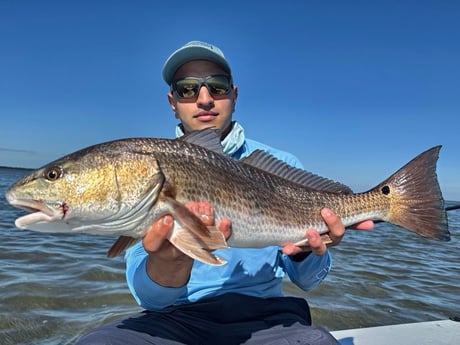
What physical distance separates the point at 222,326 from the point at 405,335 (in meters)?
2.25

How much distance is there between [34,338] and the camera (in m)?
4.90

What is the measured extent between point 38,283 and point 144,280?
4.43 meters

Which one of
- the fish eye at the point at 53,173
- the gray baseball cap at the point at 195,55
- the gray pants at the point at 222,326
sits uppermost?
the gray baseball cap at the point at 195,55

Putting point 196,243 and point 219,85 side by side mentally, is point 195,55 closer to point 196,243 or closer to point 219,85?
point 219,85

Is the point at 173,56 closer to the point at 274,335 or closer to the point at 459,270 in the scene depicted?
the point at 274,335

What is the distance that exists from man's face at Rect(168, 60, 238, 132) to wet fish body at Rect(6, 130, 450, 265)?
81cm

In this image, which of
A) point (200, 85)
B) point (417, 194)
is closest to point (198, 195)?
point (200, 85)

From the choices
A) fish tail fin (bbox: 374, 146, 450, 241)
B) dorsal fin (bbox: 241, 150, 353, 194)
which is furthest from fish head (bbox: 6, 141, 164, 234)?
fish tail fin (bbox: 374, 146, 450, 241)

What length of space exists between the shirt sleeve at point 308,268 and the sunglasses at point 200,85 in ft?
5.03

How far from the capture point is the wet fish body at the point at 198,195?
238 centimetres

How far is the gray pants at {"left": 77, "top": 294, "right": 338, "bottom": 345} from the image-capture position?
2.80 m

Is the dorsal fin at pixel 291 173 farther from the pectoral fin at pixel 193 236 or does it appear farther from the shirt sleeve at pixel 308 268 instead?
the pectoral fin at pixel 193 236

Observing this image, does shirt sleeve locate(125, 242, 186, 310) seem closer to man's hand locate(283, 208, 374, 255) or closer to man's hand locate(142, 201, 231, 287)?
man's hand locate(142, 201, 231, 287)

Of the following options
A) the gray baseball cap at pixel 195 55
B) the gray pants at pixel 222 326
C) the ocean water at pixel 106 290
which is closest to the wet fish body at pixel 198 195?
the gray pants at pixel 222 326
